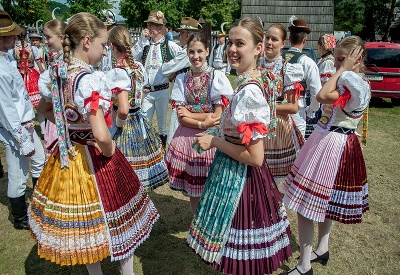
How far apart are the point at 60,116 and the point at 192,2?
37588 mm

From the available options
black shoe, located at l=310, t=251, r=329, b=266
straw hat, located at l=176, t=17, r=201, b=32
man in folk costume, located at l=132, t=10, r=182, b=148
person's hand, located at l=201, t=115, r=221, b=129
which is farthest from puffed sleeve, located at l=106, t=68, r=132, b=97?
straw hat, located at l=176, t=17, r=201, b=32

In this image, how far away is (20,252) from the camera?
137 inches

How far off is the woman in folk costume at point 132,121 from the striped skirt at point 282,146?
1208 millimetres

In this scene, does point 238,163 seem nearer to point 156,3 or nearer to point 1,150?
point 1,150

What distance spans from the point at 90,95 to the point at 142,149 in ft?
5.48

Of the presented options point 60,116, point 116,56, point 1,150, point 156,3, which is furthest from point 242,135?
point 156,3

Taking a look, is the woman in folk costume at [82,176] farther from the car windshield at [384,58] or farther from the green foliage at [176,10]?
the green foliage at [176,10]

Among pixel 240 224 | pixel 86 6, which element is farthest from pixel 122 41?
pixel 86 6

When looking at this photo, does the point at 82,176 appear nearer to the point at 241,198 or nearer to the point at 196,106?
the point at 241,198

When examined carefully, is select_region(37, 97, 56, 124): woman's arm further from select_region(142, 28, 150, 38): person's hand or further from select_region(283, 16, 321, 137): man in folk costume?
select_region(142, 28, 150, 38): person's hand

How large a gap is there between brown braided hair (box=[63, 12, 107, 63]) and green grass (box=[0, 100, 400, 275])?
2139 millimetres

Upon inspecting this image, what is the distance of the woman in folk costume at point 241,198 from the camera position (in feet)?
6.76

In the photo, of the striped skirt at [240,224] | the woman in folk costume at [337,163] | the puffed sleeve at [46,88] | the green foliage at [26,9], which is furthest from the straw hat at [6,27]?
the green foliage at [26,9]

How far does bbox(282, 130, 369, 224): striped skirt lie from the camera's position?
283 centimetres
